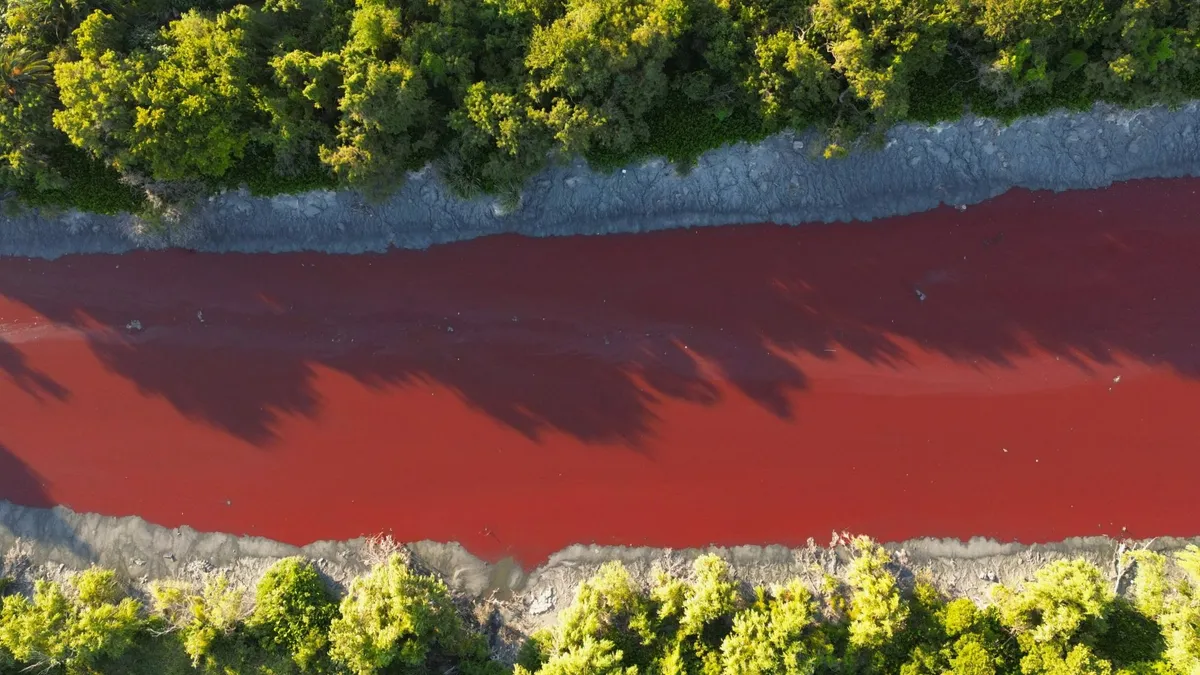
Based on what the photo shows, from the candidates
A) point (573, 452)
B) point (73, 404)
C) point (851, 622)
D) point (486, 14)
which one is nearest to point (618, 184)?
point (486, 14)

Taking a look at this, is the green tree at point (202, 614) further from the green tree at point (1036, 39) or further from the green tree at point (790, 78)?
the green tree at point (1036, 39)

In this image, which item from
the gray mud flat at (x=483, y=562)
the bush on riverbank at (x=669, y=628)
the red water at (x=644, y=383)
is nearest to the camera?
the bush on riverbank at (x=669, y=628)

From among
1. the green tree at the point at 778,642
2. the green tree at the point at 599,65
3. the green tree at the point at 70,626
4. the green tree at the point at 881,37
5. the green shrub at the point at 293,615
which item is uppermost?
the green tree at the point at 881,37

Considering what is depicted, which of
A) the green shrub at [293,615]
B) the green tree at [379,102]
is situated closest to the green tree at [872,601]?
the green shrub at [293,615]

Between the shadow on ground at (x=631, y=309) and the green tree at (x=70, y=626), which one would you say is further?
the shadow on ground at (x=631, y=309)

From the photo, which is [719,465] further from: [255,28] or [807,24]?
[255,28]

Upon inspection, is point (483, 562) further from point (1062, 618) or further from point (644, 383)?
point (1062, 618)

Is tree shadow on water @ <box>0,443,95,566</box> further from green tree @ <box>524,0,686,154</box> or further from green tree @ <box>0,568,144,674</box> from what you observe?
green tree @ <box>524,0,686,154</box>
